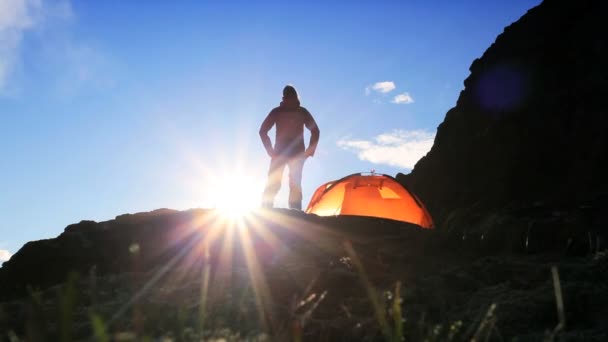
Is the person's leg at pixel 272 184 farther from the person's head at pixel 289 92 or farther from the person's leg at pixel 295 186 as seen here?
the person's head at pixel 289 92

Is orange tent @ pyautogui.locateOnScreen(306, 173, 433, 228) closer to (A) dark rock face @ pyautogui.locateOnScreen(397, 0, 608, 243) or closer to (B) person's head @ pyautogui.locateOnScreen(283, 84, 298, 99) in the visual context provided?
(B) person's head @ pyautogui.locateOnScreen(283, 84, 298, 99)

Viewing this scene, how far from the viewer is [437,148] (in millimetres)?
33500

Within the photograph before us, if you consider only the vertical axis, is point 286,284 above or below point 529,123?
below

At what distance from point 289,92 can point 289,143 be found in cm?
119

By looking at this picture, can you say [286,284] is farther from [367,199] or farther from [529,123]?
[529,123]

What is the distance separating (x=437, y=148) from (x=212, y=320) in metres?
31.7

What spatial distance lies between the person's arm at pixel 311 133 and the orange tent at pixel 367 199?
1628 millimetres

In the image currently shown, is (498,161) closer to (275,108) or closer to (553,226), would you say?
(275,108)

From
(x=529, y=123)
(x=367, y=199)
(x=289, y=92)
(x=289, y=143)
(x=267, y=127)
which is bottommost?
(x=367, y=199)

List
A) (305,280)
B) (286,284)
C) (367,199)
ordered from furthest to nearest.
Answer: (367,199) < (305,280) < (286,284)

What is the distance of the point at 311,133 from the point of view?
1178 cm

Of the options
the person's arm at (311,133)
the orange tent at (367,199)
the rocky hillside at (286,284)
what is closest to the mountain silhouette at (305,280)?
the rocky hillside at (286,284)

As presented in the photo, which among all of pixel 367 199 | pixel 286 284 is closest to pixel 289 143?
pixel 367 199

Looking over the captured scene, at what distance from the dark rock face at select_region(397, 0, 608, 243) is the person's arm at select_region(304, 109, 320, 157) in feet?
41.9
